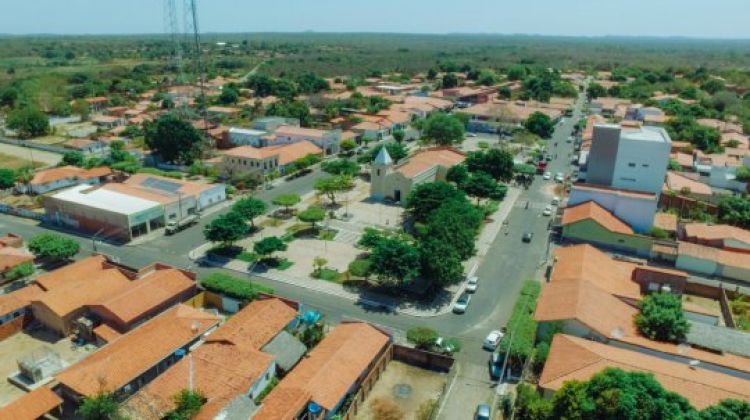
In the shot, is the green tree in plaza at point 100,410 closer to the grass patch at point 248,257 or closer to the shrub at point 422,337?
the shrub at point 422,337

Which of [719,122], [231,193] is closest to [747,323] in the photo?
[231,193]

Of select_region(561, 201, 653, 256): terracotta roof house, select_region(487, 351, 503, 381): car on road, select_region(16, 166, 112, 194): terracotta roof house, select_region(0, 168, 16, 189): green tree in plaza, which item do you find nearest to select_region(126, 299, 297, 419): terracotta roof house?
select_region(487, 351, 503, 381): car on road

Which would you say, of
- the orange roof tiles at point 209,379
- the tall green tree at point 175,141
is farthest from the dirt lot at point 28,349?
the tall green tree at point 175,141

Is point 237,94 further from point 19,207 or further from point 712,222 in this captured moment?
point 712,222

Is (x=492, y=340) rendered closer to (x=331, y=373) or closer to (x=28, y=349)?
(x=331, y=373)

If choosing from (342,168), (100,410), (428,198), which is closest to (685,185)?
(428,198)

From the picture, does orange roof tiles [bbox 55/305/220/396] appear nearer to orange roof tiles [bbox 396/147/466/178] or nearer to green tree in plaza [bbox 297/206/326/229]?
green tree in plaza [bbox 297/206/326/229]

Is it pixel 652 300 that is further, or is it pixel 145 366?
pixel 652 300
